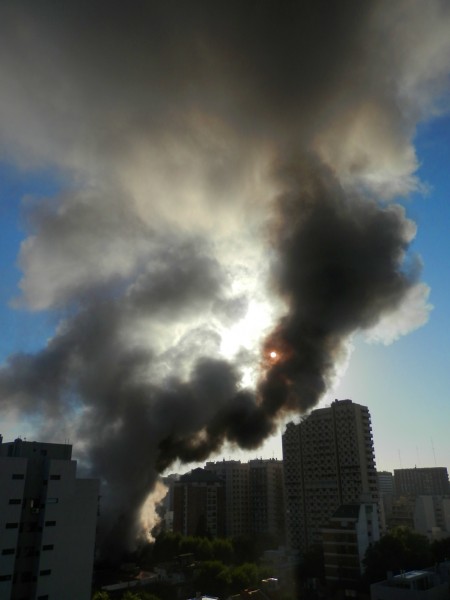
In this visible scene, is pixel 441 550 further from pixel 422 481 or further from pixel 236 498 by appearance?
pixel 422 481

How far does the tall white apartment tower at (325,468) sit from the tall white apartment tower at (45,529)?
2137 inches

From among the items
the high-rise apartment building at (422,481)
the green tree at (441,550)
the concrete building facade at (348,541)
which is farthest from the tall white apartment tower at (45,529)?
the high-rise apartment building at (422,481)

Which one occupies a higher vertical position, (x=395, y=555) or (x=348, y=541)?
(x=348, y=541)

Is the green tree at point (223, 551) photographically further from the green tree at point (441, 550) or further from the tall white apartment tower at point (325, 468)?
the green tree at point (441, 550)

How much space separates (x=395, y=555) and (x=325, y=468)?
3841cm

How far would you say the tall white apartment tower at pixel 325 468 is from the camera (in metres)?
79.9

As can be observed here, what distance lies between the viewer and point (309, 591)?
52.2m

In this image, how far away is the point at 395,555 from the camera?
4556cm

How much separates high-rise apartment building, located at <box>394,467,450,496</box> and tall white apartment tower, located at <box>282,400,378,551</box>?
8272cm

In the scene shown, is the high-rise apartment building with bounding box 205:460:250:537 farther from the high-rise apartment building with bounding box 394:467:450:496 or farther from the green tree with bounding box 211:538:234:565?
the high-rise apartment building with bounding box 394:467:450:496

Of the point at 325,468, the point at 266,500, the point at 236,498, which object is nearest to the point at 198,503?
the point at 236,498

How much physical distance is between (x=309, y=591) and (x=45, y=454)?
114 ft

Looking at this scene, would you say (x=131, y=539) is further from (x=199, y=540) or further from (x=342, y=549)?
(x=342, y=549)

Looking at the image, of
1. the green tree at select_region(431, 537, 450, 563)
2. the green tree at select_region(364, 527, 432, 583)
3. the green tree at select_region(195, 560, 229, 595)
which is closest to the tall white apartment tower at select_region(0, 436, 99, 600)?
the green tree at select_region(195, 560, 229, 595)
